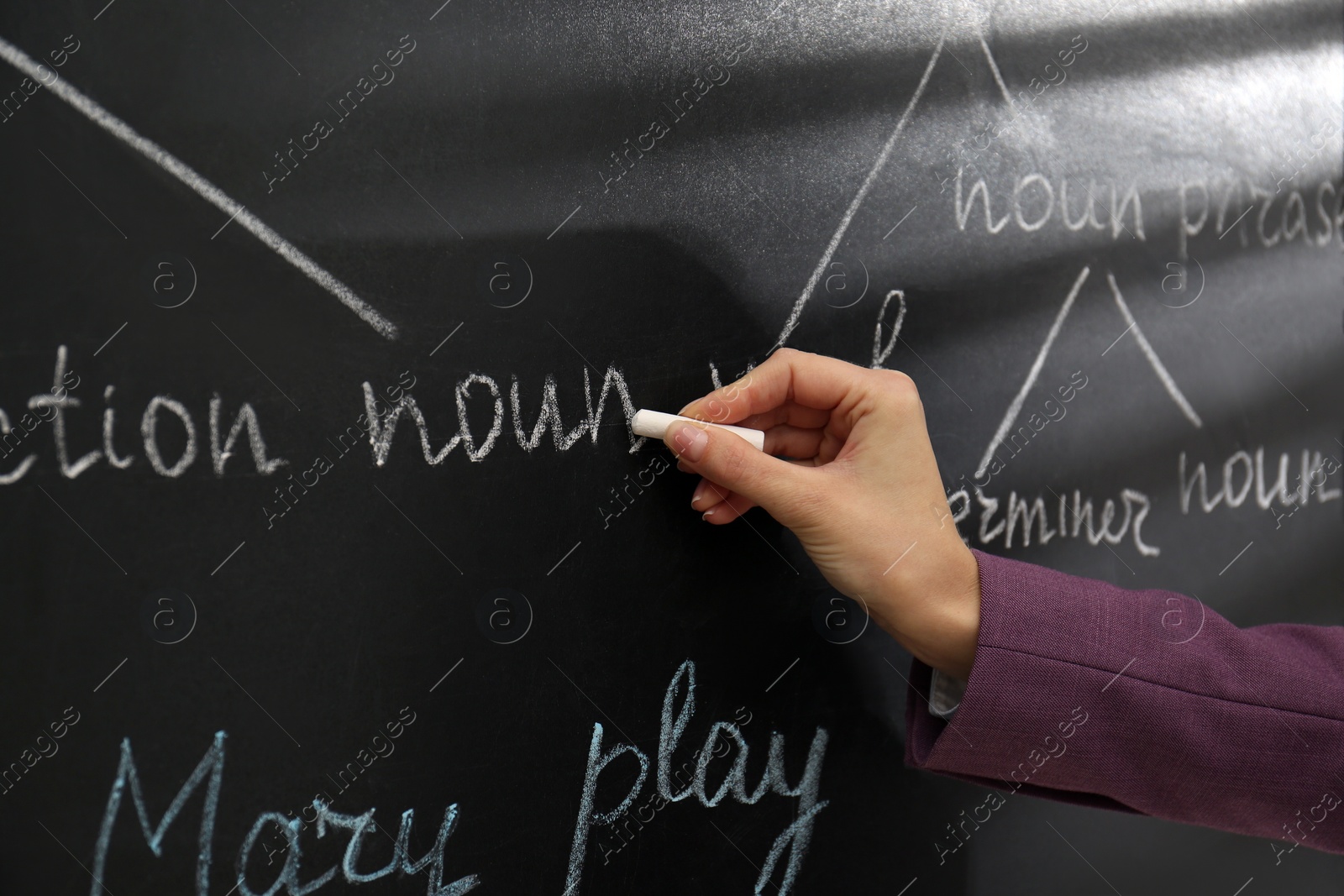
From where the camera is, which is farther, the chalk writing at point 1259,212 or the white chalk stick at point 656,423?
the chalk writing at point 1259,212

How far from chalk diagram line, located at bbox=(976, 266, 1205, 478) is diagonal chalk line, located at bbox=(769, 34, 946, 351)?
0.85 feet

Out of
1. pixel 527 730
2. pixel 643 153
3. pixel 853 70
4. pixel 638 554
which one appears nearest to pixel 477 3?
pixel 643 153

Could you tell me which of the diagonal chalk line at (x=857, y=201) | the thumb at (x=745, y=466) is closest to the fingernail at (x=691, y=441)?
the thumb at (x=745, y=466)

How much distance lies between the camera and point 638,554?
78 centimetres

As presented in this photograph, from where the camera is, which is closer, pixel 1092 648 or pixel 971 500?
pixel 1092 648

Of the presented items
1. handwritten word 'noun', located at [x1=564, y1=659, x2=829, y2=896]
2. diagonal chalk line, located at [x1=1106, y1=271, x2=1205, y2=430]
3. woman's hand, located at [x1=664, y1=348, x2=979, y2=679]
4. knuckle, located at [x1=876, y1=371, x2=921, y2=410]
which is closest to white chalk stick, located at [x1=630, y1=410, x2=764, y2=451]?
woman's hand, located at [x1=664, y1=348, x2=979, y2=679]

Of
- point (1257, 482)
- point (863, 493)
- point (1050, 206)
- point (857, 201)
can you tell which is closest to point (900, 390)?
point (863, 493)

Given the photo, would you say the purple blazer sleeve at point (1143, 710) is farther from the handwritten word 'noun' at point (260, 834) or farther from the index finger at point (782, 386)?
the handwritten word 'noun' at point (260, 834)

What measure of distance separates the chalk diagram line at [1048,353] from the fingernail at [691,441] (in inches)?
14.0

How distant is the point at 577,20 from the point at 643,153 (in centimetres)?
13

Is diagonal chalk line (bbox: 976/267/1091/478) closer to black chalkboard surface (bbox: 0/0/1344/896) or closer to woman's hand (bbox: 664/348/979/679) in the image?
black chalkboard surface (bbox: 0/0/1344/896)

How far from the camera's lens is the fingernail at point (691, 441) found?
2.27ft

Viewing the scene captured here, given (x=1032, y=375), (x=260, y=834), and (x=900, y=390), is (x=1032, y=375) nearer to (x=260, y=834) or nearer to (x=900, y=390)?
(x=900, y=390)

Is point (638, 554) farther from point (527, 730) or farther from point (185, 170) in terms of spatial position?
point (185, 170)
